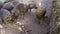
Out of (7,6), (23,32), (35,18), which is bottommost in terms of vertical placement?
(23,32)

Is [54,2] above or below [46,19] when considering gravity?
above

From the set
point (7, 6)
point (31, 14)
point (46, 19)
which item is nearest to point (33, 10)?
point (31, 14)

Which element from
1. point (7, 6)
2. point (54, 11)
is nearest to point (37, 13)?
point (54, 11)

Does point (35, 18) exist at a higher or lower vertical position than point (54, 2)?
lower

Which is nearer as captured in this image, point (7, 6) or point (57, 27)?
point (57, 27)

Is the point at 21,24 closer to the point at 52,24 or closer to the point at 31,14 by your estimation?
the point at 31,14

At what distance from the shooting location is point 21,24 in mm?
1229

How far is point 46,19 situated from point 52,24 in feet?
0.23

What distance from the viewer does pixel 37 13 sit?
1251 mm

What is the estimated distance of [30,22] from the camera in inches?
48.8

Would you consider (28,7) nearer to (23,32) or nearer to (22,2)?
(22,2)

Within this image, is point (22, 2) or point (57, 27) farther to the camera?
point (22, 2)

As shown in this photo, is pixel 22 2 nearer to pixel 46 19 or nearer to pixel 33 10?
pixel 33 10

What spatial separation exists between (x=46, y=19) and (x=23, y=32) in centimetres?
23
